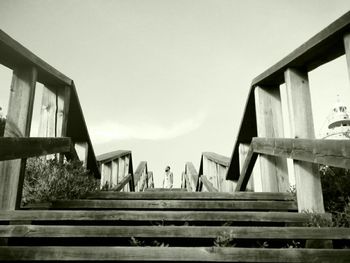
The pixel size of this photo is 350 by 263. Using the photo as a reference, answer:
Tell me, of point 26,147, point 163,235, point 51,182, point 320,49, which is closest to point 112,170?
point 51,182

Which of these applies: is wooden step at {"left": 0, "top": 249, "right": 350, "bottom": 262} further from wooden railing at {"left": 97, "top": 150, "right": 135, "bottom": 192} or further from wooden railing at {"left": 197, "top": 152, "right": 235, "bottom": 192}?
wooden railing at {"left": 197, "top": 152, "right": 235, "bottom": 192}

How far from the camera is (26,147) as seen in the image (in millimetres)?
2203

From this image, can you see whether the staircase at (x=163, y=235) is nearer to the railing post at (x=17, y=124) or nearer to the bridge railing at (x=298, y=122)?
the railing post at (x=17, y=124)

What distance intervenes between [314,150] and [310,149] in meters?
0.07

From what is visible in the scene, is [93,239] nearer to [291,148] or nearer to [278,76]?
[291,148]

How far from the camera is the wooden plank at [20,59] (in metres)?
2.28

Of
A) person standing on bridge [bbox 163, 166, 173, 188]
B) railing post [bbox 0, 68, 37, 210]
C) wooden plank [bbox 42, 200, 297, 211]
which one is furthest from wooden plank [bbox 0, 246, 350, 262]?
person standing on bridge [bbox 163, 166, 173, 188]

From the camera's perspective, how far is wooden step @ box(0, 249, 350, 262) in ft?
5.47

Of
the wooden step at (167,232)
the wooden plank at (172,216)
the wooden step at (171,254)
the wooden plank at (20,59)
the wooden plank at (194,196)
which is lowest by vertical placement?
the wooden step at (171,254)

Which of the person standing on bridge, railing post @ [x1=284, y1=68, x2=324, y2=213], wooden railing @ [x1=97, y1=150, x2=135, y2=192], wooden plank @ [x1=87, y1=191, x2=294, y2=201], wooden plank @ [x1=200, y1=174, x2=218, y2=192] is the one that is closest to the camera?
railing post @ [x1=284, y1=68, x2=324, y2=213]

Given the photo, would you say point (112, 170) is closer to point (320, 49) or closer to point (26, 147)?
point (26, 147)

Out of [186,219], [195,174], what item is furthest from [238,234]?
[195,174]

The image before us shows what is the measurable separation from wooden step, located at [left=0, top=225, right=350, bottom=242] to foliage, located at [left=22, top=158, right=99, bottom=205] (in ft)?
2.47

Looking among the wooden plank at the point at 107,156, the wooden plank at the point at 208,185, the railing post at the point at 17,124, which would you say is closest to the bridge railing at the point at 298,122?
the railing post at the point at 17,124
